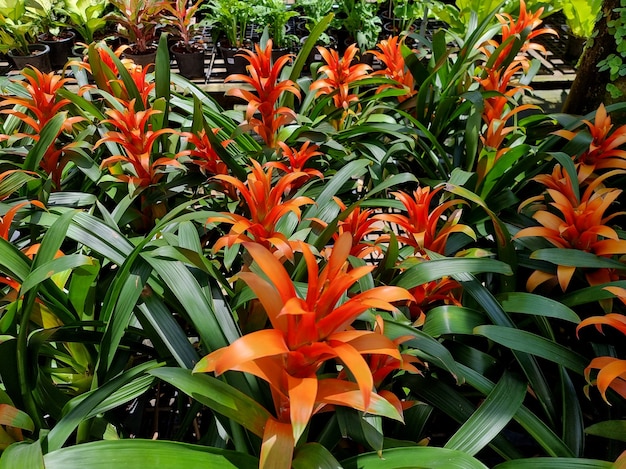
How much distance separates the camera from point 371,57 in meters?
3.28

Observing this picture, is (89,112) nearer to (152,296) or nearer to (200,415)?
(152,296)

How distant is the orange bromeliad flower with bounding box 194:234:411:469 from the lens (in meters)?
0.74

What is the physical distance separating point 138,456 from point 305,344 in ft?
1.03

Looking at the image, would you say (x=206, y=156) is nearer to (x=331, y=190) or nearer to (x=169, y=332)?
(x=331, y=190)

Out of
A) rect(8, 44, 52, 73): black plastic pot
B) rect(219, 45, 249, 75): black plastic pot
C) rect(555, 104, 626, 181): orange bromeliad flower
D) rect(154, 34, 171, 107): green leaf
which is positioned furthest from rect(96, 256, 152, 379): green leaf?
rect(8, 44, 52, 73): black plastic pot

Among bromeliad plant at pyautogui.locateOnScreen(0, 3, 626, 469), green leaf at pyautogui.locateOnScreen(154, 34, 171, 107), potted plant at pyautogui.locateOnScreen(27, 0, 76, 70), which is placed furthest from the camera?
potted plant at pyautogui.locateOnScreen(27, 0, 76, 70)

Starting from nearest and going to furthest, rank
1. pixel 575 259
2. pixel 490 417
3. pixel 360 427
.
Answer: pixel 360 427 < pixel 490 417 < pixel 575 259

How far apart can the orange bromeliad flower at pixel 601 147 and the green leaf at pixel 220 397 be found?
1347 millimetres

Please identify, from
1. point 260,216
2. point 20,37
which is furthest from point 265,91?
point 20,37

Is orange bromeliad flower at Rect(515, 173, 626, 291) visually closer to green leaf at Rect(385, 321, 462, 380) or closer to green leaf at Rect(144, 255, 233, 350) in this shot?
green leaf at Rect(385, 321, 462, 380)

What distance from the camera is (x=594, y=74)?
6.31 feet

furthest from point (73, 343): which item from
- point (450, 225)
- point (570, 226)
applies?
point (570, 226)

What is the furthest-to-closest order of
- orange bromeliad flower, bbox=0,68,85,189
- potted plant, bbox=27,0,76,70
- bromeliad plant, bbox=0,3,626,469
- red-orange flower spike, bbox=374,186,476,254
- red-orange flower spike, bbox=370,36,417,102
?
1. potted plant, bbox=27,0,76,70
2. red-orange flower spike, bbox=370,36,417,102
3. orange bromeliad flower, bbox=0,68,85,189
4. red-orange flower spike, bbox=374,186,476,254
5. bromeliad plant, bbox=0,3,626,469

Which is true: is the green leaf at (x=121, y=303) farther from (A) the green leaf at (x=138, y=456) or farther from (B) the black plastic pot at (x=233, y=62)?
(B) the black plastic pot at (x=233, y=62)
